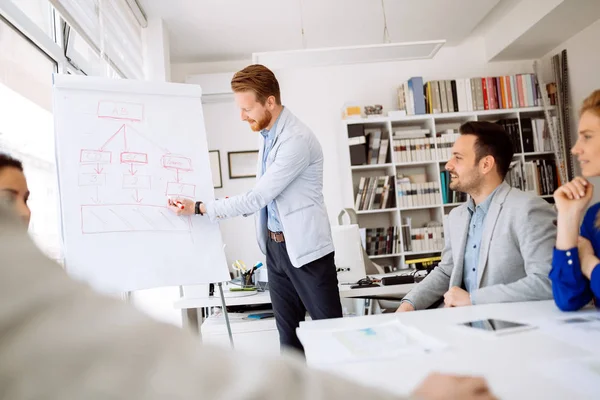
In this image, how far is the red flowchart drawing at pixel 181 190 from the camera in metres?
2.23

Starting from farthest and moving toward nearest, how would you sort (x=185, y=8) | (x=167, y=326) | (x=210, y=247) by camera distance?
(x=185, y=8) → (x=210, y=247) → (x=167, y=326)

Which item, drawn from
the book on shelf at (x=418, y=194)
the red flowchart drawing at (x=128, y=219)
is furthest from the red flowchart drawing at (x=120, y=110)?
the book on shelf at (x=418, y=194)

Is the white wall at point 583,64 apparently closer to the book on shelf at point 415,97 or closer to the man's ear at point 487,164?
the book on shelf at point 415,97

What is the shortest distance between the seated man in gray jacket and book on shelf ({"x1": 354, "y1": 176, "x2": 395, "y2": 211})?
314cm

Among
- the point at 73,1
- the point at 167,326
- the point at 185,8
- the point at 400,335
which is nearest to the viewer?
the point at 167,326

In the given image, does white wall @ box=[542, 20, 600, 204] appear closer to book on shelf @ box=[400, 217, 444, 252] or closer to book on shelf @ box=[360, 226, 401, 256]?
book on shelf @ box=[400, 217, 444, 252]

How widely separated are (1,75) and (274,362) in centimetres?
253

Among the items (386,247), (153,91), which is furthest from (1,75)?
(386,247)

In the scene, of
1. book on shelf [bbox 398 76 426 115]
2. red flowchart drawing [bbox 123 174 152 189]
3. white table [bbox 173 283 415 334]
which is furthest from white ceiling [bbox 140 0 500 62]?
white table [bbox 173 283 415 334]

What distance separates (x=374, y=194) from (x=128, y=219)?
3612mm

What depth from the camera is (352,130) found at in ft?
17.5

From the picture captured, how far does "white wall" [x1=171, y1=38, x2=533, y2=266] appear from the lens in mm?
5652

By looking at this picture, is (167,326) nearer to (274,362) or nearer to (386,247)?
(274,362)

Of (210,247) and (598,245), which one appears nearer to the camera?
(598,245)
